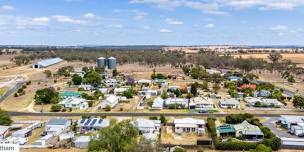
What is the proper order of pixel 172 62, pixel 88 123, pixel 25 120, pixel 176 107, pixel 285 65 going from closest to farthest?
pixel 88 123 → pixel 25 120 → pixel 176 107 → pixel 285 65 → pixel 172 62

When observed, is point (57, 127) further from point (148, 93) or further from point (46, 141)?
point (148, 93)

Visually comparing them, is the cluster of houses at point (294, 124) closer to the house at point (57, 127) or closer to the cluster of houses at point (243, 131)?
the cluster of houses at point (243, 131)

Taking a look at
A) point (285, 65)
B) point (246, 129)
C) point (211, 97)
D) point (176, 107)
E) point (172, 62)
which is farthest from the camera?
point (172, 62)

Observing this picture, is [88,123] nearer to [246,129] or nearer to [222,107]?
[246,129]

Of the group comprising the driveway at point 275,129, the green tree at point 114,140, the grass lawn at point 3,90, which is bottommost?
the driveway at point 275,129

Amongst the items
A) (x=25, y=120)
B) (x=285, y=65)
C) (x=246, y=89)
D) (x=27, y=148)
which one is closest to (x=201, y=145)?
(x=27, y=148)

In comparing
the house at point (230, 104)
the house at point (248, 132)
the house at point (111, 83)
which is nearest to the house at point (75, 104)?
the house at point (230, 104)

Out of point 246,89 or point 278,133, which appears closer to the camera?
point 278,133

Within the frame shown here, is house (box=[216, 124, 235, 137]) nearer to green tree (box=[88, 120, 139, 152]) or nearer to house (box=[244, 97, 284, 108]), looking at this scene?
green tree (box=[88, 120, 139, 152])
